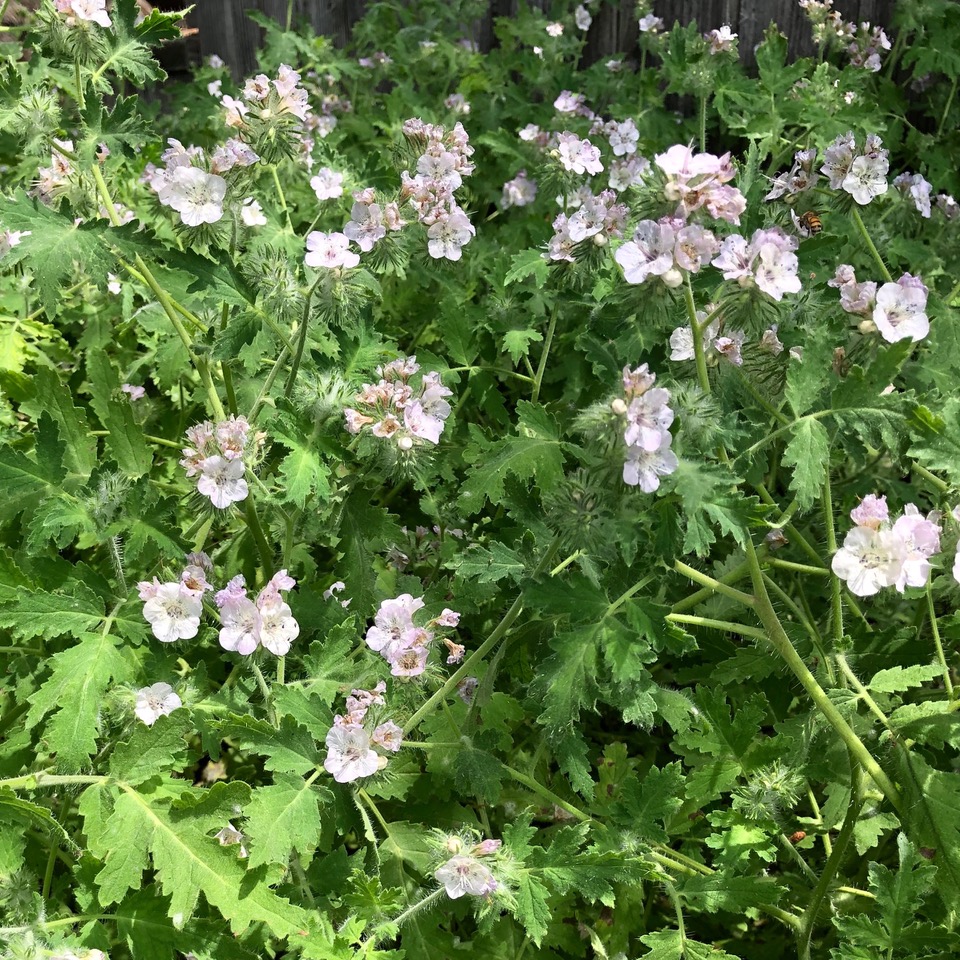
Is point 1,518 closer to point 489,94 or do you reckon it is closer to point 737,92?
point 737,92

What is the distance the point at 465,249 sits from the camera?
4.08 metres

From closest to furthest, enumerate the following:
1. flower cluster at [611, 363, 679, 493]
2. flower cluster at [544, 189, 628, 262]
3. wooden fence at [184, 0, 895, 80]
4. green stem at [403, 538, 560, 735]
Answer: flower cluster at [611, 363, 679, 493], green stem at [403, 538, 560, 735], flower cluster at [544, 189, 628, 262], wooden fence at [184, 0, 895, 80]

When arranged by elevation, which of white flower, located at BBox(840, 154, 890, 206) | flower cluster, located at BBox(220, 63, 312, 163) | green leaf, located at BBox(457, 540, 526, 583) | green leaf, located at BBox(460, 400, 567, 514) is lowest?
green leaf, located at BBox(457, 540, 526, 583)

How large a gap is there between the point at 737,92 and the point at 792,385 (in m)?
2.59

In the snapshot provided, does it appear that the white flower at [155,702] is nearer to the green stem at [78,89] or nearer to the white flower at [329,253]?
the white flower at [329,253]

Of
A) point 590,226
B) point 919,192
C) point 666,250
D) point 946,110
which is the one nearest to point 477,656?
point 666,250

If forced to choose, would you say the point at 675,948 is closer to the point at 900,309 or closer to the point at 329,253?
the point at 900,309

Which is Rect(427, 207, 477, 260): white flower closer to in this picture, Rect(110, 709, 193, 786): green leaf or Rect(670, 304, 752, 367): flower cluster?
Rect(670, 304, 752, 367): flower cluster

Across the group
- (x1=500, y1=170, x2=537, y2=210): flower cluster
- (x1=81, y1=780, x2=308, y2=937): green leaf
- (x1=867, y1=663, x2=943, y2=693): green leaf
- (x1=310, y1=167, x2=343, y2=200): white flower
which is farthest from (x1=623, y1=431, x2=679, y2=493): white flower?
(x1=500, y1=170, x2=537, y2=210): flower cluster

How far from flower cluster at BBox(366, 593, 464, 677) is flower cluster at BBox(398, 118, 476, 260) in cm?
130

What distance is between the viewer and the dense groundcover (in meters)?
2.12

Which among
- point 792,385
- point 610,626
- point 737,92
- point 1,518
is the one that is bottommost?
point 1,518

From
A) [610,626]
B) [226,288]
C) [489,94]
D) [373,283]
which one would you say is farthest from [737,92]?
[610,626]

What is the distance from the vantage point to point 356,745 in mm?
2229
